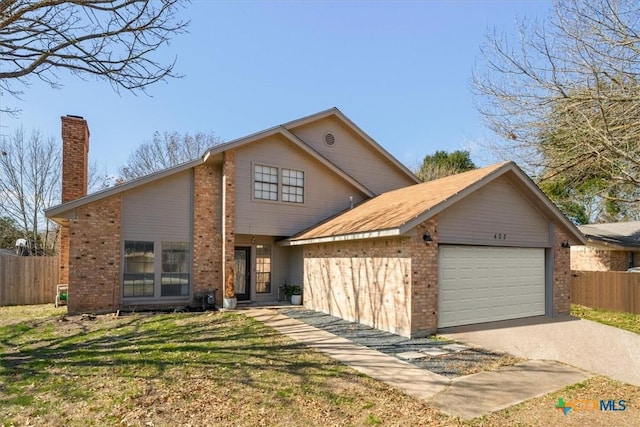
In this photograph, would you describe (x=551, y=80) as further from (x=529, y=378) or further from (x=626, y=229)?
(x=626, y=229)

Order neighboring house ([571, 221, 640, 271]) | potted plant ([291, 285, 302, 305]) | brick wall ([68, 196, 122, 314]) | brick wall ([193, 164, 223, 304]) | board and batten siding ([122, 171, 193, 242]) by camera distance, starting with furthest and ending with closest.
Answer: neighboring house ([571, 221, 640, 271]) → potted plant ([291, 285, 302, 305]) → brick wall ([193, 164, 223, 304]) → board and batten siding ([122, 171, 193, 242]) → brick wall ([68, 196, 122, 314])

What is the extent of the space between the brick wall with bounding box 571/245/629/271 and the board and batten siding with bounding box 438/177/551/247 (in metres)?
10.2

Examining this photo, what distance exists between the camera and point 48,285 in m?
15.5

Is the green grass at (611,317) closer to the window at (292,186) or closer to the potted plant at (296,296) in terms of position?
the potted plant at (296,296)

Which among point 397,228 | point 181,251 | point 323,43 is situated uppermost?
point 323,43

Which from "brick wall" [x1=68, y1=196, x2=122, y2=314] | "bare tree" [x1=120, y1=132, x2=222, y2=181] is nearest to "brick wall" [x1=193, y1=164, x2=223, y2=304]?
"brick wall" [x1=68, y1=196, x2=122, y2=314]

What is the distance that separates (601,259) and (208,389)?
20.6m

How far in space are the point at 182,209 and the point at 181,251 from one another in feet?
4.73

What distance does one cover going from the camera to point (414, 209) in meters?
9.85

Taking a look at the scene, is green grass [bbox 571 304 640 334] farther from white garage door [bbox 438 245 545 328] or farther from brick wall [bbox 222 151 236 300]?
brick wall [bbox 222 151 236 300]

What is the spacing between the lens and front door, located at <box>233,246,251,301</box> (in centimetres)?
1454

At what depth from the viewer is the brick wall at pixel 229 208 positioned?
1334 centimetres

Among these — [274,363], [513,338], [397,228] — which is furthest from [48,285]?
[513,338]

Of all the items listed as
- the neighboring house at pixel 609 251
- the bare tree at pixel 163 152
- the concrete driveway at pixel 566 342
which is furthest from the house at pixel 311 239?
the bare tree at pixel 163 152
